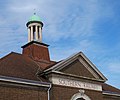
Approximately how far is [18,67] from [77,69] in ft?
20.1

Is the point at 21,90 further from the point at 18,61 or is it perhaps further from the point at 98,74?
the point at 98,74

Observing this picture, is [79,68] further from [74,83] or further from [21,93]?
[21,93]

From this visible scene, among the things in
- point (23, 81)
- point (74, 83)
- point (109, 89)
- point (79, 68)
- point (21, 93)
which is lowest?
point (21, 93)

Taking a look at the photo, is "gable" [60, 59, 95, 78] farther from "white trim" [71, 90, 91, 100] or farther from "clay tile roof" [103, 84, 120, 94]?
"clay tile roof" [103, 84, 120, 94]

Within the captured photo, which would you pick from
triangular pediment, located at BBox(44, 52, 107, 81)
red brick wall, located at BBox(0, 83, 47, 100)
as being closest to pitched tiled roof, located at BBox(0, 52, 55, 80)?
red brick wall, located at BBox(0, 83, 47, 100)

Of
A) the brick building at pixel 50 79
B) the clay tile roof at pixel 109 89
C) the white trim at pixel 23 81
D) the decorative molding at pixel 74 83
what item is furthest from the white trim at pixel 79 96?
the clay tile roof at pixel 109 89

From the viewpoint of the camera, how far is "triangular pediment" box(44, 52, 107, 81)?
2678 centimetres

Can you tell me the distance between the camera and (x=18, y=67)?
2614 centimetres

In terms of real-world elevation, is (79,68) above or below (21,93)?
above

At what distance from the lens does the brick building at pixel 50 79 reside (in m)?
23.5

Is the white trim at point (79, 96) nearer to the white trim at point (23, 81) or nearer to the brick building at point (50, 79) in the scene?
the brick building at point (50, 79)

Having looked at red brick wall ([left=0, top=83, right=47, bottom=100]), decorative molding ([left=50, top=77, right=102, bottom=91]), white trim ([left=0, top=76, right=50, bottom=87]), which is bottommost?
red brick wall ([left=0, top=83, right=47, bottom=100])

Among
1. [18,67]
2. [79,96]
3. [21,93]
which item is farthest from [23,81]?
[79,96]

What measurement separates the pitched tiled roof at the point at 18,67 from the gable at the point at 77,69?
9.16 feet
